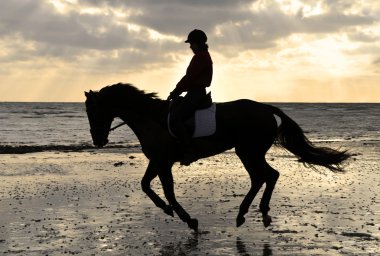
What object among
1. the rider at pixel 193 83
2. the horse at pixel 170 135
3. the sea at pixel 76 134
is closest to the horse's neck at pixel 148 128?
the horse at pixel 170 135

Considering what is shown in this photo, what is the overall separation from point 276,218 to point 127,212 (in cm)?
281

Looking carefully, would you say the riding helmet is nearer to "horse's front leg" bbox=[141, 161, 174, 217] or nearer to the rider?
the rider

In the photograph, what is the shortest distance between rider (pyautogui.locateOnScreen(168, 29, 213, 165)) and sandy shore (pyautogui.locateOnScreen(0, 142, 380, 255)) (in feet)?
5.08

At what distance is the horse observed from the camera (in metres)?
8.85

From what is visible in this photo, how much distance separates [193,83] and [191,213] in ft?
9.06

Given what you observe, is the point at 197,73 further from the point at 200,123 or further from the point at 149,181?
the point at 149,181

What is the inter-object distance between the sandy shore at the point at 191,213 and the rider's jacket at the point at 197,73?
2.35m

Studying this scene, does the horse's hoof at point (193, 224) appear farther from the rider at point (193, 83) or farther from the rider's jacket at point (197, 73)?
the rider's jacket at point (197, 73)

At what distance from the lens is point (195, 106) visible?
8.84 meters

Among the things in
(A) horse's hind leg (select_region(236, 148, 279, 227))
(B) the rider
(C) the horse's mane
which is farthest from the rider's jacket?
(A) horse's hind leg (select_region(236, 148, 279, 227))

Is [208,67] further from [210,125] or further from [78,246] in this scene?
[78,246]

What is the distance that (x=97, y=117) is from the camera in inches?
365

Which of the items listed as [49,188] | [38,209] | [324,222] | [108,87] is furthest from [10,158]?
[324,222]

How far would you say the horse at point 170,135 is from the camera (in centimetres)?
885
